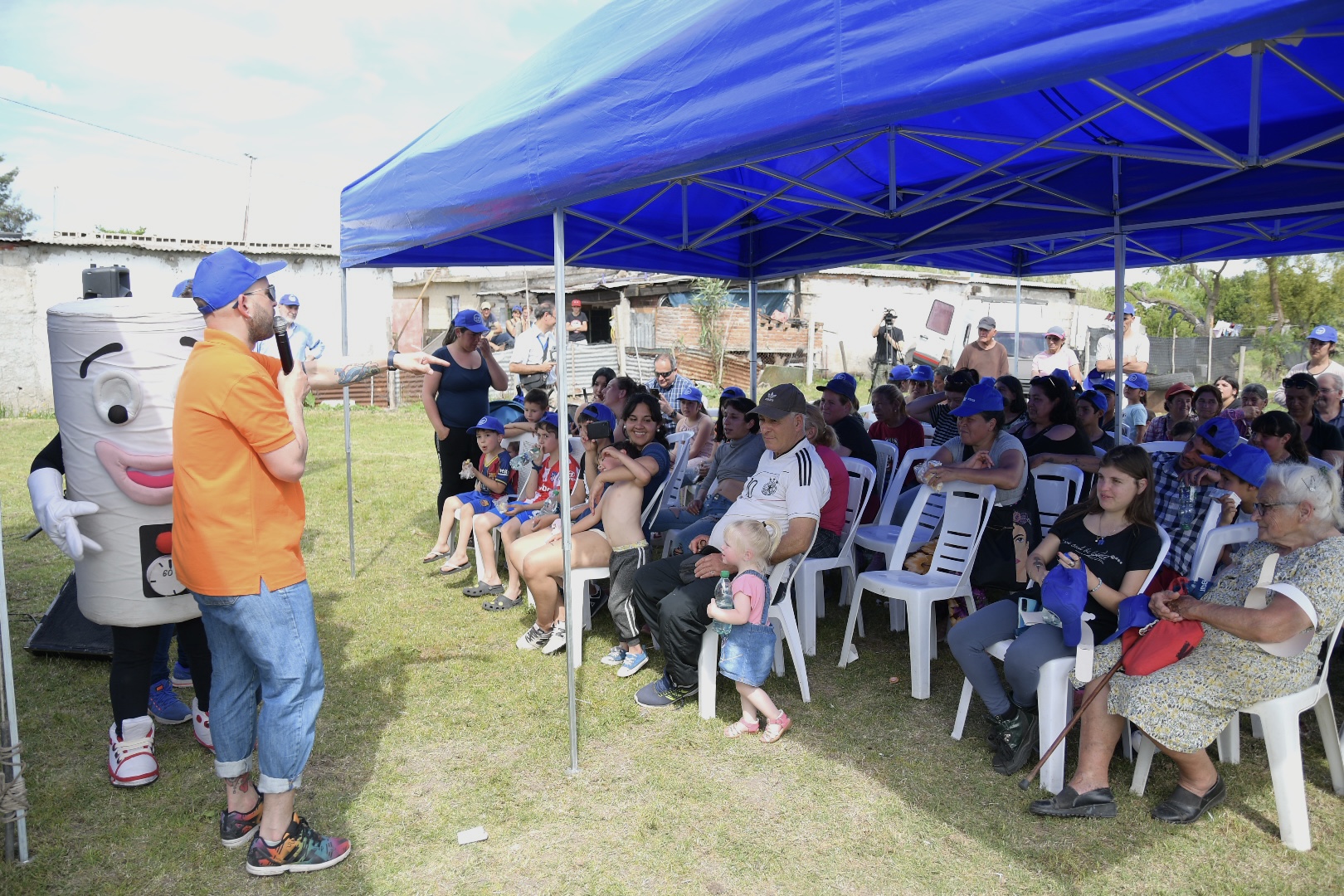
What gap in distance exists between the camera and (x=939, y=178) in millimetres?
5484

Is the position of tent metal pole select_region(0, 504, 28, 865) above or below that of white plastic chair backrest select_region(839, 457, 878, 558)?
below

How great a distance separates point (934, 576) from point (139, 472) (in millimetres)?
3238

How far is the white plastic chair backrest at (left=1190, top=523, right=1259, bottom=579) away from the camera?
3.24 meters

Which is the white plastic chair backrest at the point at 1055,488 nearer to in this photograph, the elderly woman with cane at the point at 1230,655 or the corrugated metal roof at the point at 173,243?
the elderly woman with cane at the point at 1230,655

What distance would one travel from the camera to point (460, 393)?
6059 millimetres

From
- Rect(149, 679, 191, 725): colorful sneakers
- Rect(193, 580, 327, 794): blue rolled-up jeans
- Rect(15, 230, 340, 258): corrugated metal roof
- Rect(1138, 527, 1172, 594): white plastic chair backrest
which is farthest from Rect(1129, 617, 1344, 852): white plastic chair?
Rect(15, 230, 340, 258): corrugated metal roof

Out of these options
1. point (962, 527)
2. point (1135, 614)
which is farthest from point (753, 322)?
Answer: point (1135, 614)

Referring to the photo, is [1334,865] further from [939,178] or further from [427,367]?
[939,178]

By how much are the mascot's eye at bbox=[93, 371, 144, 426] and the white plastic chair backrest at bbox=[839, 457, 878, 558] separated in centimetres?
314

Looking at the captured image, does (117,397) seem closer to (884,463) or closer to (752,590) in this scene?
(752,590)

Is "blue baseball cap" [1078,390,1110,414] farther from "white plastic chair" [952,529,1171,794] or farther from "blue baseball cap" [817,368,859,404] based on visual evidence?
"white plastic chair" [952,529,1171,794]

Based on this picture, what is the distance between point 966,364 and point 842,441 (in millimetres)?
3849

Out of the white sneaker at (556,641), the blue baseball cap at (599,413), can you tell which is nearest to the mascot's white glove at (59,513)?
the white sneaker at (556,641)

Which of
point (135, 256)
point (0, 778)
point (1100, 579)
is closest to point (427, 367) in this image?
point (0, 778)
